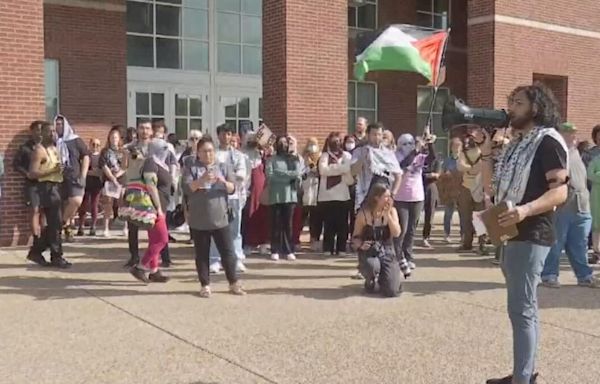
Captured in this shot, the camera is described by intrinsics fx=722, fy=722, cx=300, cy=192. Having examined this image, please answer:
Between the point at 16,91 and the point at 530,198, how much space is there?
8317mm

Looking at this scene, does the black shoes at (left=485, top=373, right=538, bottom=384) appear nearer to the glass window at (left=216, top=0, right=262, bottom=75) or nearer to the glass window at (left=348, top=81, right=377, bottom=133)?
the glass window at (left=216, top=0, right=262, bottom=75)

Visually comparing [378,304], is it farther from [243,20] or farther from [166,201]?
[243,20]

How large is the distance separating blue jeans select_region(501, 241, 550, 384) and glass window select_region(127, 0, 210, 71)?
13.6m

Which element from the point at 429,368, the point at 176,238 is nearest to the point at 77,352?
the point at 429,368

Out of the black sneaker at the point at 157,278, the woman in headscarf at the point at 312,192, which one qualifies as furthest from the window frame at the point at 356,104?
the black sneaker at the point at 157,278

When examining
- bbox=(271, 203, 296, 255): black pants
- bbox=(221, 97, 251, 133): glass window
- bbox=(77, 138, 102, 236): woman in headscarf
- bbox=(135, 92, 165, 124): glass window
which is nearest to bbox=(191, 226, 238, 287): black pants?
bbox=(271, 203, 296, 255): black pants

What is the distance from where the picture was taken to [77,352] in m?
5.40

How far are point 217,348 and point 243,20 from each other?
45.0ft

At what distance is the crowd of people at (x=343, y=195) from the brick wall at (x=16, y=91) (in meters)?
0.80

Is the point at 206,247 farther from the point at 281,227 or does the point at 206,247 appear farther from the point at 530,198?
the point at 530,198

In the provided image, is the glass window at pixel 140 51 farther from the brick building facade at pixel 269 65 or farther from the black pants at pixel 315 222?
the black pants at pixel 315 222

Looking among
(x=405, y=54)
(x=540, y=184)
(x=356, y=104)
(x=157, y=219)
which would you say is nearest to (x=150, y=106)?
(x=356, y=104)

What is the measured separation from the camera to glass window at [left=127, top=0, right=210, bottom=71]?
54.3 feet

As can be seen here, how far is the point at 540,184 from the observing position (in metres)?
4.33
